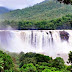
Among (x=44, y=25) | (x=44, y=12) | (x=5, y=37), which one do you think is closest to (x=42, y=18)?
(x=44, y=12)

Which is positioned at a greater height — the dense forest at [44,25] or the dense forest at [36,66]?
the dense forest at [44,25]

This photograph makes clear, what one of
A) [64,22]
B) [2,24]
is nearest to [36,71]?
[64,22]

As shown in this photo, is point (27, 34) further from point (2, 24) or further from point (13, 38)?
point (2, 24)

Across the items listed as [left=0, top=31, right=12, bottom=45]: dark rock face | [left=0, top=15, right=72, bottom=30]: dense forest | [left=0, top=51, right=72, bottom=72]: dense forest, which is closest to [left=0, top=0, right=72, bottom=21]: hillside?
[left=0, top=15, right=72, bottom=30]: dense forest

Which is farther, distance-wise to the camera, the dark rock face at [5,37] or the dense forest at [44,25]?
the dense forest at [44,25]

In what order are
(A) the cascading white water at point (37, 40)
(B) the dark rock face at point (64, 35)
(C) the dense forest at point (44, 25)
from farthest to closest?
(C) the dense forest at point (44, 25), (B) the dark rock face at point (64, 35), (A) the cascading white water at point (37, 40)

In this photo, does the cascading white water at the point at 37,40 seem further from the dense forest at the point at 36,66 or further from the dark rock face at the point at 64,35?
the dense forest at the point at 36,66

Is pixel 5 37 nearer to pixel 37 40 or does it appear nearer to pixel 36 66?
pixel 37 40

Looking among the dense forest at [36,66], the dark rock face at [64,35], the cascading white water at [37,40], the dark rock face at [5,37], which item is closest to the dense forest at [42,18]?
the dark rock face at [64,35]
